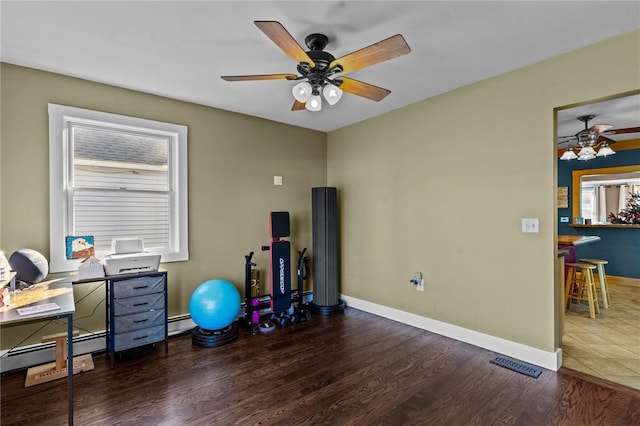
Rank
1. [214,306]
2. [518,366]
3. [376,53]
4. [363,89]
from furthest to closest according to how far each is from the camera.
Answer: [214,306] < [518,366] < [363,89] < [376,53]

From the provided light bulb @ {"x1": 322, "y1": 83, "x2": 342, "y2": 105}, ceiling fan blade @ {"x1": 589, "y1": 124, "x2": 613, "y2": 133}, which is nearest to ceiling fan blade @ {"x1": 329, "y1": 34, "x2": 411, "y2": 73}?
light bulb @ {"x1": 322, "y1": 83, "x2": 342, "y2": 105}

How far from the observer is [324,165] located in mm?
4984

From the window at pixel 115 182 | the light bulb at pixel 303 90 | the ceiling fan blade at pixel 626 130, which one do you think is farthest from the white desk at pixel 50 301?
the ceiling fan blade at pixel 626 130

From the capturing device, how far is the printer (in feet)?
9.39

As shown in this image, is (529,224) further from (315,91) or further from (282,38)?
(282,38)

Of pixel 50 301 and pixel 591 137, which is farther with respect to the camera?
pixel 591 137

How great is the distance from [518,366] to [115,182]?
4.14 meters

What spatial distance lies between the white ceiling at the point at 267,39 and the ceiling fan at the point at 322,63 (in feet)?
0.65

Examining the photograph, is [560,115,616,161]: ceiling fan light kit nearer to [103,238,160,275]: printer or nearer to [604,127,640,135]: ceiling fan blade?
[604,127,640,135]: ceiling fan blade

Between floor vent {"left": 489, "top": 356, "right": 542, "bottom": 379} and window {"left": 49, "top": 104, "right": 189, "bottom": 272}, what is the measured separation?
330cm

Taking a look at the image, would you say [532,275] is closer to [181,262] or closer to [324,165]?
[324,165]

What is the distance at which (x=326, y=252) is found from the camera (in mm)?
4262

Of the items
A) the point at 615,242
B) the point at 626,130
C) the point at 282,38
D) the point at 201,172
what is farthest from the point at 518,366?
the point at 615,242

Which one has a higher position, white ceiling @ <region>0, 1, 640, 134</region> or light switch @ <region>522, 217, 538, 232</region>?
white ceiling @ <region>0, 1, 640, 134</region>
